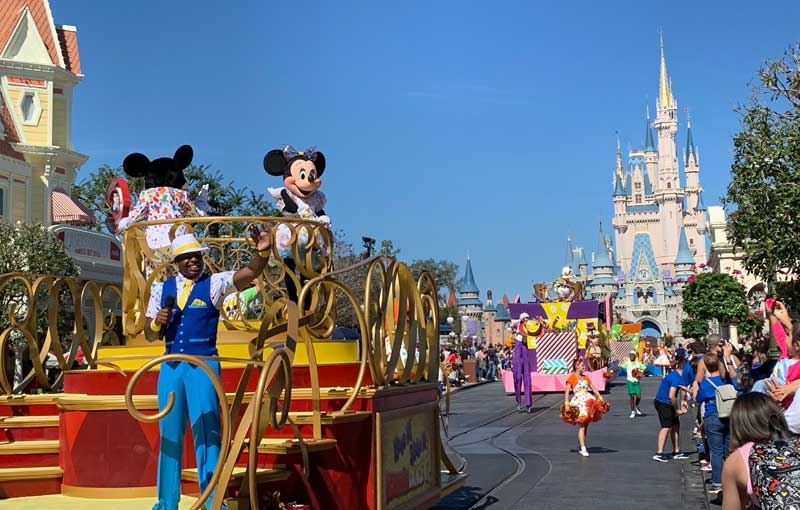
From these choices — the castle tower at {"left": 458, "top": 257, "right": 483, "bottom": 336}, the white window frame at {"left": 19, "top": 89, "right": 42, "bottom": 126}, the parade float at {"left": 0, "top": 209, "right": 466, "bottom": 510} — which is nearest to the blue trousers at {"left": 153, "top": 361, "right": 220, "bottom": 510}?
the parade float at {"left": 0, "top": 209, "right": 466, "bottom": 510}

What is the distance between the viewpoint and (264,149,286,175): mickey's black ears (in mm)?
8312

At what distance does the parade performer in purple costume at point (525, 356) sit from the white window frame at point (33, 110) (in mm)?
18214

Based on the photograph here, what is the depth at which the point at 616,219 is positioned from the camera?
162 metres

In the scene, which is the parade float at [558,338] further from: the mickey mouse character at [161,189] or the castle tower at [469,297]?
the castle tower at [469,297]

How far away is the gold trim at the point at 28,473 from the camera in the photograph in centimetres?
610

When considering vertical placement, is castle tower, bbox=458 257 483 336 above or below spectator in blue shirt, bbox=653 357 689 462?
above

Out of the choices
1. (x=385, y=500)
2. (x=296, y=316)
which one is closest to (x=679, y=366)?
(x=385, y=500)

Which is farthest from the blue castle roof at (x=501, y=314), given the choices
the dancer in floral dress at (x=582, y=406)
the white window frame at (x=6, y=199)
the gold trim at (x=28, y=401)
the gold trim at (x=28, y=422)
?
the gold trim at (x=28, y=422)

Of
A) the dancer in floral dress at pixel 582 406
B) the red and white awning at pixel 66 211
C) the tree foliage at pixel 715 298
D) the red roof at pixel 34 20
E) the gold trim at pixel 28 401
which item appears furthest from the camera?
the tree foliage at pixel 715 298

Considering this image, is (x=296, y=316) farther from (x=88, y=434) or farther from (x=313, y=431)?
(x=88, y=434)

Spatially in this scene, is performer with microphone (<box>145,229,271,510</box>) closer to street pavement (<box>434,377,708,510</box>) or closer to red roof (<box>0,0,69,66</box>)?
street pavement (<box>434,377,708,510</box>)

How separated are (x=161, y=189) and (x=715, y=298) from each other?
6517cm

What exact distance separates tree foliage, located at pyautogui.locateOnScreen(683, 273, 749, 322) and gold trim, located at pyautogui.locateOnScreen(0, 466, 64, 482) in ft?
210

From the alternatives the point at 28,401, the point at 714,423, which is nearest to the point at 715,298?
the point at 714,423
